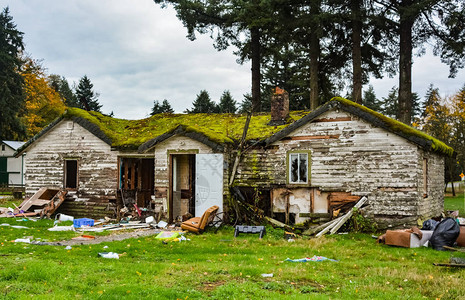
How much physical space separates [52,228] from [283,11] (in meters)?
16.9

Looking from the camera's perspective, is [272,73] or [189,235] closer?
[189,235]

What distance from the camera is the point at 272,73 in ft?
144

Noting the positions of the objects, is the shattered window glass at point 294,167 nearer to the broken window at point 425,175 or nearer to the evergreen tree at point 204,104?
the broken window at point 425,175

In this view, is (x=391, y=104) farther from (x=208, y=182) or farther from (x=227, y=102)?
(x=208, y=182)

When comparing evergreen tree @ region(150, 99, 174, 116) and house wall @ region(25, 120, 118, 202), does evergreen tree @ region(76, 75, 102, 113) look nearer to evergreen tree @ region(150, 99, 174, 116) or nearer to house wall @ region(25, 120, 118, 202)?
evergreen tree @ region(150, 99, 174, 116)

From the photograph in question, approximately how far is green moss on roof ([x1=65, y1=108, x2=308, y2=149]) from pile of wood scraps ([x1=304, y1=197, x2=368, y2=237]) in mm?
4447

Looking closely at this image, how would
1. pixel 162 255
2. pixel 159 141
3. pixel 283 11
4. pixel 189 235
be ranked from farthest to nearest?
pixel 283 11
pixel 159 141
pixel 189 235
pixel 162 255

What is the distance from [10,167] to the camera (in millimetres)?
39250

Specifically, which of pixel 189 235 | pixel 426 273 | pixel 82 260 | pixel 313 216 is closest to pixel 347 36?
pixel 313 216

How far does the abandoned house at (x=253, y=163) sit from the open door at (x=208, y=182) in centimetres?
4

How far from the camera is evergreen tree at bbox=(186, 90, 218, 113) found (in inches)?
2106

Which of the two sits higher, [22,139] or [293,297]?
[22,139]

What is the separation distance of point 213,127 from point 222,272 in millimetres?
11519

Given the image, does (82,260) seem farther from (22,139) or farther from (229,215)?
(22,139)
